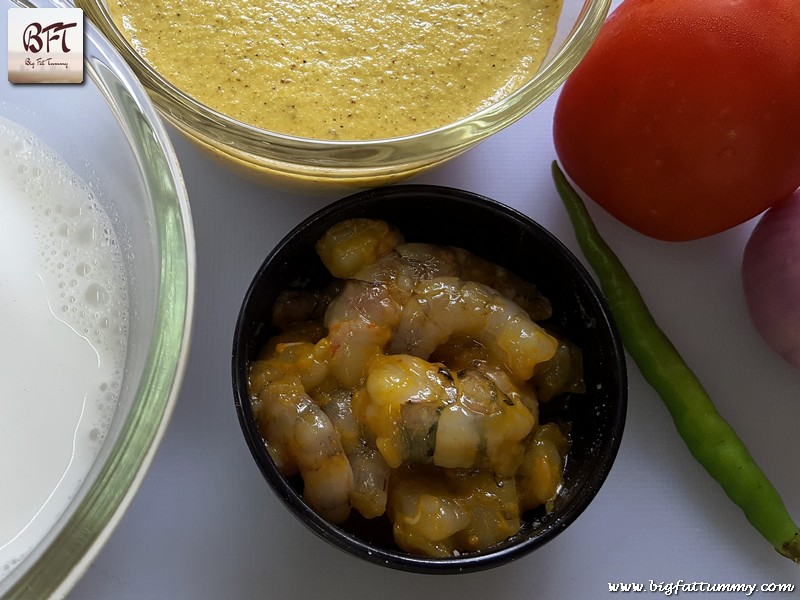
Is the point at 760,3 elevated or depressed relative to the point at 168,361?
elevated

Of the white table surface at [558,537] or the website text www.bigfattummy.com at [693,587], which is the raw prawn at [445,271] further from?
the website text www.bigfattummy.com at [693,587]

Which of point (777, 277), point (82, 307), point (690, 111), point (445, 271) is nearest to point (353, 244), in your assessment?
point (445, 271)

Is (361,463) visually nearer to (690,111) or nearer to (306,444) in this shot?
(306,444)

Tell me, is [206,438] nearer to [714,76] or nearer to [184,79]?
[184,79]

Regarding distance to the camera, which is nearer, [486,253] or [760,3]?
[760,3]

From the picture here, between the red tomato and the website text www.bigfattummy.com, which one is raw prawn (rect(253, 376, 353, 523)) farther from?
the red tomato

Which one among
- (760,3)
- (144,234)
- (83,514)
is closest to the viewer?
(83,514)

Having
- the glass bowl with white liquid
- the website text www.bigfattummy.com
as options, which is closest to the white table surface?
the website text www.bigfattummy.com

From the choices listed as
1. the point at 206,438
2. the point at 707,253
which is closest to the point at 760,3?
the point at 707,253
